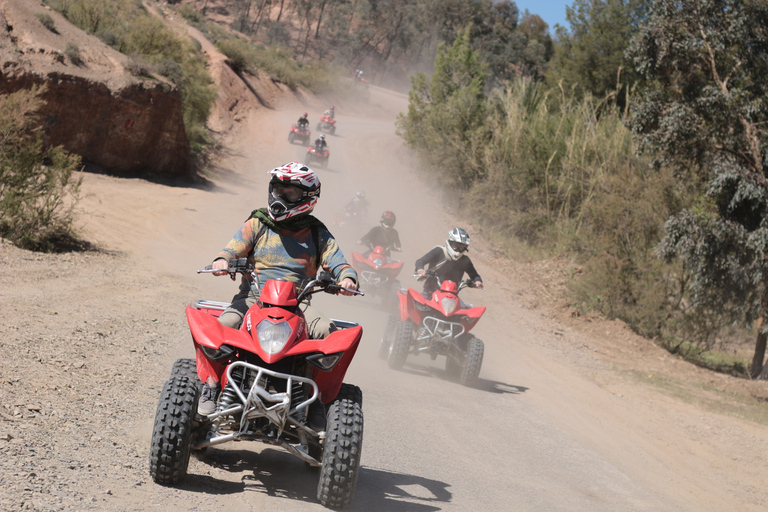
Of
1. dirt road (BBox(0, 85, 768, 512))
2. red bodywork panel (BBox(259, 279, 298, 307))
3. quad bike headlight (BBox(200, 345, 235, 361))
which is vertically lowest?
dirt road (BBox(0, 85, 768, 512))

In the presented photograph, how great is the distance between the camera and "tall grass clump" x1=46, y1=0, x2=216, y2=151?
2689 centimetres

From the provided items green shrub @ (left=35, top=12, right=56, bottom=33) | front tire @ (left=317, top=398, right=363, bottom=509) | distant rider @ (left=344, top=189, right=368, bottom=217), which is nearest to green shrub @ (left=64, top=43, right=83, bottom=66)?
green shrub @ (left=35, top=12, right=56, bottom=33)

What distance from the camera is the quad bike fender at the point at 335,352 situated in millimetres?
4949

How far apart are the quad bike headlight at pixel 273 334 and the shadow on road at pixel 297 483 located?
1075 mm

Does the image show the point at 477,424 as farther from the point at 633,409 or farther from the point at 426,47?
the point at 426,47

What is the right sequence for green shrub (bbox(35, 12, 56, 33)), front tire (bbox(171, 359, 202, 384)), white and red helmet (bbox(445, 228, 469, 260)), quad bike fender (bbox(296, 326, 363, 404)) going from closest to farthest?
1. quad bike fender (bbox(296, 326, 363, 404))
2. front tire (bbox(171, 359, 202, 384))
3. white and red helmet (bbox(445, 228, 469, 260))
4. green shrub (bbox(35, 12, 56, 33))

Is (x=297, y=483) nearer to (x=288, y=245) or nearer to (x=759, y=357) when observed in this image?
(x=288, y=245)

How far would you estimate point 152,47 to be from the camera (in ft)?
98.2

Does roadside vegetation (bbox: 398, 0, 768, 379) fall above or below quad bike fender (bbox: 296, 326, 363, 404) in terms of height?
above

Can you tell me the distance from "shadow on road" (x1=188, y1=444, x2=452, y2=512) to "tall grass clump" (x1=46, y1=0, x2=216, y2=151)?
21.9m

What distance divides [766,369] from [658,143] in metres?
5.68

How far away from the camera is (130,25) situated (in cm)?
3078

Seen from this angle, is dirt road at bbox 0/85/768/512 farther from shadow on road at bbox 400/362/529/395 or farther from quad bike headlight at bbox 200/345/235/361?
quad bike headlight at bbox 200/345/235/361

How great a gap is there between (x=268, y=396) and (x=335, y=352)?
0.56 m
